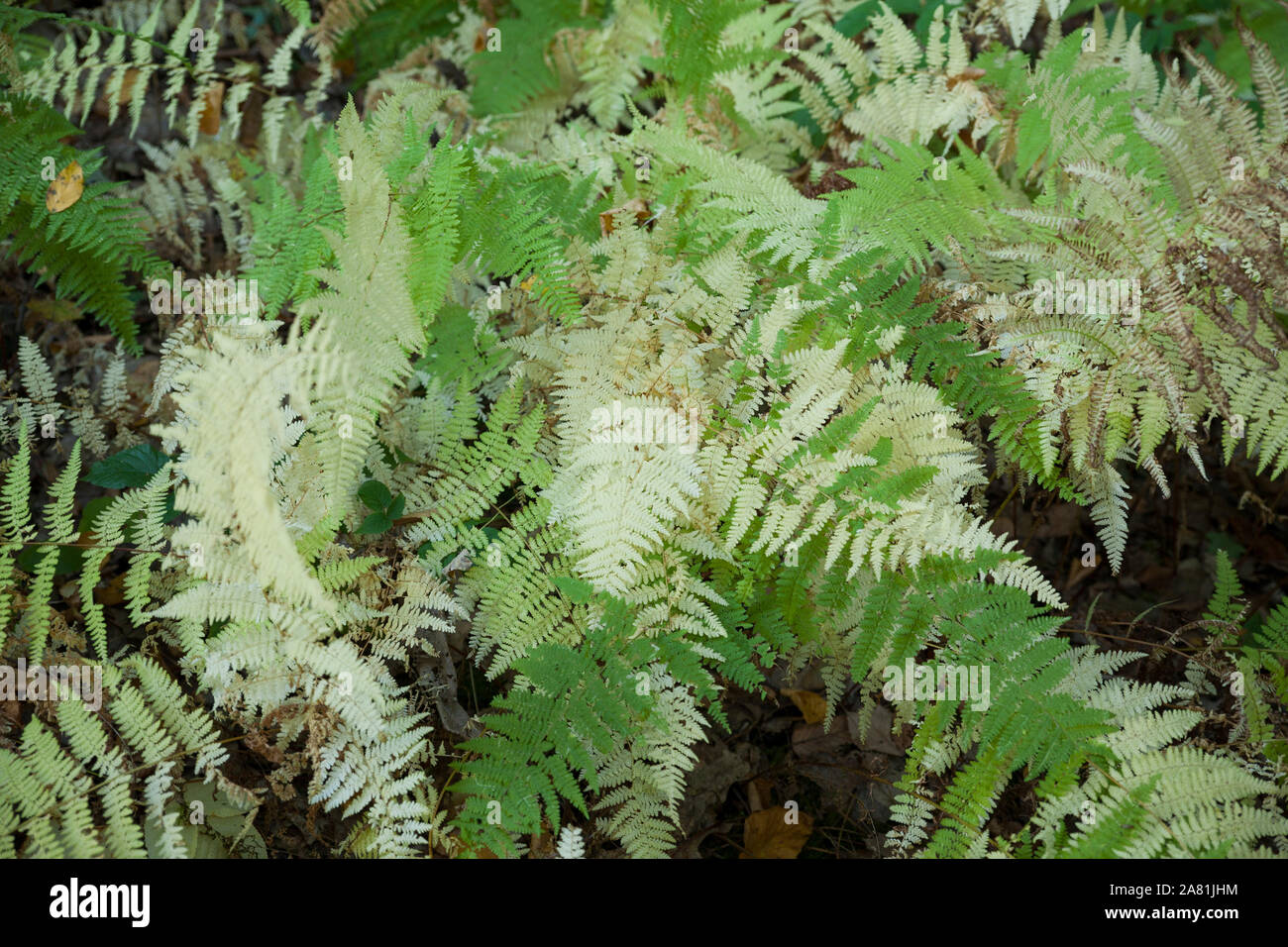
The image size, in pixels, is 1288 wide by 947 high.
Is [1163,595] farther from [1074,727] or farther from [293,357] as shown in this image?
[293,357]

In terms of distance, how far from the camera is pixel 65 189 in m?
3.39

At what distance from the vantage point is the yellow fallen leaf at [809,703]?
3.19m

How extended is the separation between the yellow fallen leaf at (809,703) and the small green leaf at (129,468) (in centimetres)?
237

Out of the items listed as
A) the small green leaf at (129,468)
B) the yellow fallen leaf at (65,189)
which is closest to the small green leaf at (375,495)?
the small green leaf at (129,468)

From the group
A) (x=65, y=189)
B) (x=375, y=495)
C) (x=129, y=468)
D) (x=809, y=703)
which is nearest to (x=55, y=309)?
(x=65, y=189)

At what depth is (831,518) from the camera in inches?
106

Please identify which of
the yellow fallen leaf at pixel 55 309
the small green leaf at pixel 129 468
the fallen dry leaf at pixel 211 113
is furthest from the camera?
the fallen dry leaf at pixel 211 113

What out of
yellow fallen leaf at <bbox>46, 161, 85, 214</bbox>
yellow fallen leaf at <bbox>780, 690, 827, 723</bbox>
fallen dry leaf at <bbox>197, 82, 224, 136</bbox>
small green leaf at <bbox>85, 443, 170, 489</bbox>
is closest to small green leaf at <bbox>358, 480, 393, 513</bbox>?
small green leaf at <bbox>85, 443, 170, 489</bbox>

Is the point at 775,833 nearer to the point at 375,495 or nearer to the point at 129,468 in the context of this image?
the point at 375,495

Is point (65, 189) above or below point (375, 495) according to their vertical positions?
above

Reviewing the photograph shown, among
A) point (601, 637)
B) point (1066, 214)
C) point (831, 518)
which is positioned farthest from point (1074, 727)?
point (1066, 214)

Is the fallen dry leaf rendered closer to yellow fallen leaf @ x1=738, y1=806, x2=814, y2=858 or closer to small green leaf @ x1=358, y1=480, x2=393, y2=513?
small green leaf @ x1=358, y1=480, x2=393, y2=513

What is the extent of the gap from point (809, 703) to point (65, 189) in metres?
3.43

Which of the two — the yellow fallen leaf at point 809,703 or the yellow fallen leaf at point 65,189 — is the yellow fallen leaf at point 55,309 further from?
the yellow fallen leaf at point 809,703
